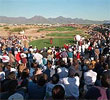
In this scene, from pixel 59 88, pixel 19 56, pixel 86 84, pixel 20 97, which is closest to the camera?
pixel 59 88

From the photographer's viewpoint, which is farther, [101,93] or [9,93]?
[9,93]

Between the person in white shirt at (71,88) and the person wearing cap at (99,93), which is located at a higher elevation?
the person wearing cap at (99,93)

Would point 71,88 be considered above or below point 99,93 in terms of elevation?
below

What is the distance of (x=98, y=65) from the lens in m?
8.27

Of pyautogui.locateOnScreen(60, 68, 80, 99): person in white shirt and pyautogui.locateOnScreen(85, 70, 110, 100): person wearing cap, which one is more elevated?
pyautogui.locateOnScreen(85, 70, 110, 100): person wearing cap

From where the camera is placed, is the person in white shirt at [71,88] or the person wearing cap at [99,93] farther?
the person in white shirt at [71,88]

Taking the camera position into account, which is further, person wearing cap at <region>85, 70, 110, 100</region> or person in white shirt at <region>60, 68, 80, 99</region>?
person in white shirt at <region>60, 68, 80, 99</region>

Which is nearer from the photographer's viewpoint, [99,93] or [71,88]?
[99,93]

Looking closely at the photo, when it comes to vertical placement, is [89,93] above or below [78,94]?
above

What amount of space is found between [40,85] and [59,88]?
4.67ft

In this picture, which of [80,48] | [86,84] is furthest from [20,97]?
[80,48]

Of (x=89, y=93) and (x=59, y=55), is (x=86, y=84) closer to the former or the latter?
(x=89, y=93)

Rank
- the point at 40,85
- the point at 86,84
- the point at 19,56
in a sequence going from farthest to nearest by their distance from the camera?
the point at 19,56 → the point at 86,84 → the point at 40,85

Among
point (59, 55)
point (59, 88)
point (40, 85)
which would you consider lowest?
point (59, 55)
